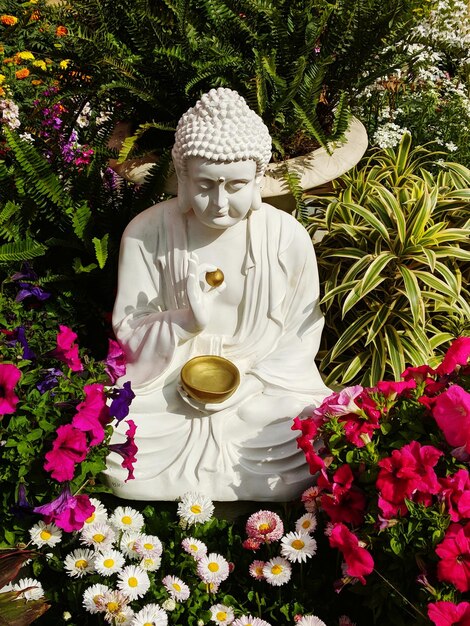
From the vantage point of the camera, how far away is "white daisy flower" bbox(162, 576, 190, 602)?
8.21 ft

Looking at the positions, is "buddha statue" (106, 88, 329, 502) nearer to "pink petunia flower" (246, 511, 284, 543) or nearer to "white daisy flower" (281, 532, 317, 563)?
"pink petunia flower" (246, 511, 284, 543)

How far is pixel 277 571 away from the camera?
2623mm

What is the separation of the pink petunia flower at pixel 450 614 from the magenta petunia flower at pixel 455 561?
81 millimetres

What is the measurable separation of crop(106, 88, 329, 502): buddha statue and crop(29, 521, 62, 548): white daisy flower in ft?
→ 1.24

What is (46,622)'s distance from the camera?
2748mm

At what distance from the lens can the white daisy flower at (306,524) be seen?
2.70 metres

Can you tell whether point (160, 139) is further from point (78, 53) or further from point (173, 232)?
point (173, 232)

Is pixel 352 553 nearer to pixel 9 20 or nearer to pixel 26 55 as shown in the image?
pixel 26 55

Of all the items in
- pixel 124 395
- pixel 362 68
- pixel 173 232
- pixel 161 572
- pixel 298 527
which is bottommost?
pixel 161 572

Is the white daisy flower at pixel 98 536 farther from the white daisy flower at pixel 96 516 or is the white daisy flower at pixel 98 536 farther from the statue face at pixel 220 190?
the statue face at pixel 220 190

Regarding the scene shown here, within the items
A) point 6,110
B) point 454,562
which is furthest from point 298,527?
point 6,110

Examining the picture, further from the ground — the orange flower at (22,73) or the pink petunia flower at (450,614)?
the pink petunia flower at (450,614)

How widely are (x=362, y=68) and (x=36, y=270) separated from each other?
83.8 inches

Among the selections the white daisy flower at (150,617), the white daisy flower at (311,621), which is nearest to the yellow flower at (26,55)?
the white daisy flower at (150,617)
